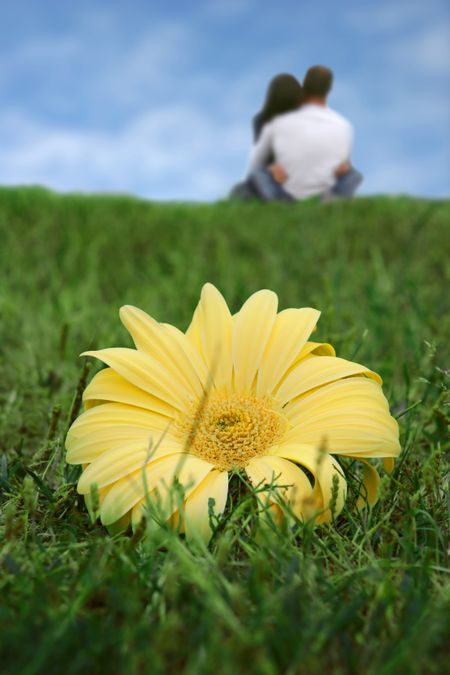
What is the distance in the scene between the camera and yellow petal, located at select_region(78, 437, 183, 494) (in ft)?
3.51

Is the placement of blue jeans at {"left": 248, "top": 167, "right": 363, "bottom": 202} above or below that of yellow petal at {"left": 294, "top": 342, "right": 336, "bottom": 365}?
above

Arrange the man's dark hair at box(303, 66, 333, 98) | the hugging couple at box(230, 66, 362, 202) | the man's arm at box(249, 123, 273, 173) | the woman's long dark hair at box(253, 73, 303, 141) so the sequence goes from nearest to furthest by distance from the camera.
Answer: the man's dark hair at box(303, 66, 333, 98) < the woman's long dark hair at box(253, 73, 303, 141) < the hugging couple at box(230, 66, 362, 202) < the man's arm at box(249, 123, 273, 173)

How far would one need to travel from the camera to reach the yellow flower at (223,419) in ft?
3.48

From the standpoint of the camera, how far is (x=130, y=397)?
1223 mm

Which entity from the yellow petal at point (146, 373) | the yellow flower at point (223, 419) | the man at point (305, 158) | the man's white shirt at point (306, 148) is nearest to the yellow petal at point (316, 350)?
the yellow flower at point (223, 419)

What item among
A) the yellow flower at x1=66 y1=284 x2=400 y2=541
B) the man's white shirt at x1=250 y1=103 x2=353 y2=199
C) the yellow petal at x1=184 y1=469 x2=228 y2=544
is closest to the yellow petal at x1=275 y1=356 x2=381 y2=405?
the yellow flower at x1=66 y1=284 x2=400 y2=541

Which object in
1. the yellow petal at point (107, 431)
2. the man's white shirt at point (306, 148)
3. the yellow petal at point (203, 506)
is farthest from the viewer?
the man's white shirt at point (306, 148)

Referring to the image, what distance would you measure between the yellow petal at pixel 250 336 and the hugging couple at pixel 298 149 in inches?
54.6

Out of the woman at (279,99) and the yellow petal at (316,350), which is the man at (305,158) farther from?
the yellow petal at (316,350)

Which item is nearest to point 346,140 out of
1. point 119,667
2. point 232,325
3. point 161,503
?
point 232,325

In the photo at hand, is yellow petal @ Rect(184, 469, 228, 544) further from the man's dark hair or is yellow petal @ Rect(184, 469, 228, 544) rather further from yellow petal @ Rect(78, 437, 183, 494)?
the man's dark hair

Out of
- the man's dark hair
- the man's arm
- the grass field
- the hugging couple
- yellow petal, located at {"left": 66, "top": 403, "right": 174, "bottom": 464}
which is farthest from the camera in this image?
the man's arm

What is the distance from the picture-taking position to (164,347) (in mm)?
1291

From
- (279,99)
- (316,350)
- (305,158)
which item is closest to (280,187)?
(305,158)
